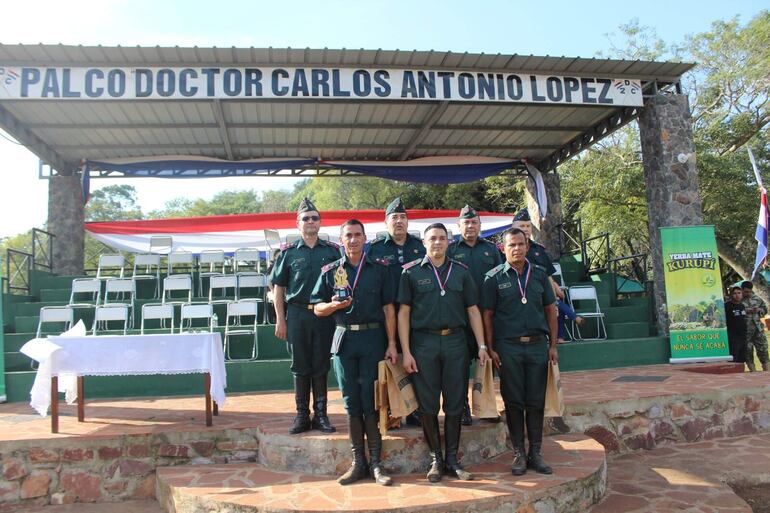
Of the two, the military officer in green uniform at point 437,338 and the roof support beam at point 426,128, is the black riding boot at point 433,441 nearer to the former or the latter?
the military officer in green uniform at point 437,338

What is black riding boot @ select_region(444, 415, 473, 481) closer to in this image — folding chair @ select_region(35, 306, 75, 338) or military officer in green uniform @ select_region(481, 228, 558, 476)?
military officer in green uniform @ select_region(481, 228, 558, 476)

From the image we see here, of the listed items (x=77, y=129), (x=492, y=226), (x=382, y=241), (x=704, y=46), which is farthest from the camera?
(x=704, y=46)

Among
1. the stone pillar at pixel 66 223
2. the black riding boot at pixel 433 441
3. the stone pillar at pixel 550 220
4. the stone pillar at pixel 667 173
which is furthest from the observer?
the stone pillar at pixel 550 220

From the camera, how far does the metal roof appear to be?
7.75m

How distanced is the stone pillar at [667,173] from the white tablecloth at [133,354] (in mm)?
6573

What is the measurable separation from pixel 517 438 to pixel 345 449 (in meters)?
1.18

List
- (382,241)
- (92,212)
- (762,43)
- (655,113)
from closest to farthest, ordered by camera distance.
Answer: (382,241)
(655,113)
(762,43)
(92,212)

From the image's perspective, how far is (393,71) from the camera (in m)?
8.16

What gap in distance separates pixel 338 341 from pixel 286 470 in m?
1.13

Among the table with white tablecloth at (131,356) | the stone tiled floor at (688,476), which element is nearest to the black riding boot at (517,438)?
the stone tiled floor at (688,476)

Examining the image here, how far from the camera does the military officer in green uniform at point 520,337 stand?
3855 mm

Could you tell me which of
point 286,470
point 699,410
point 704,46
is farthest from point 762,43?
point 286,470

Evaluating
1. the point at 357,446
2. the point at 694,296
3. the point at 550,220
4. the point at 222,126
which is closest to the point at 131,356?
the point at 357,446

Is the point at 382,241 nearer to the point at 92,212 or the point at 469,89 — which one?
the point at 469,89
